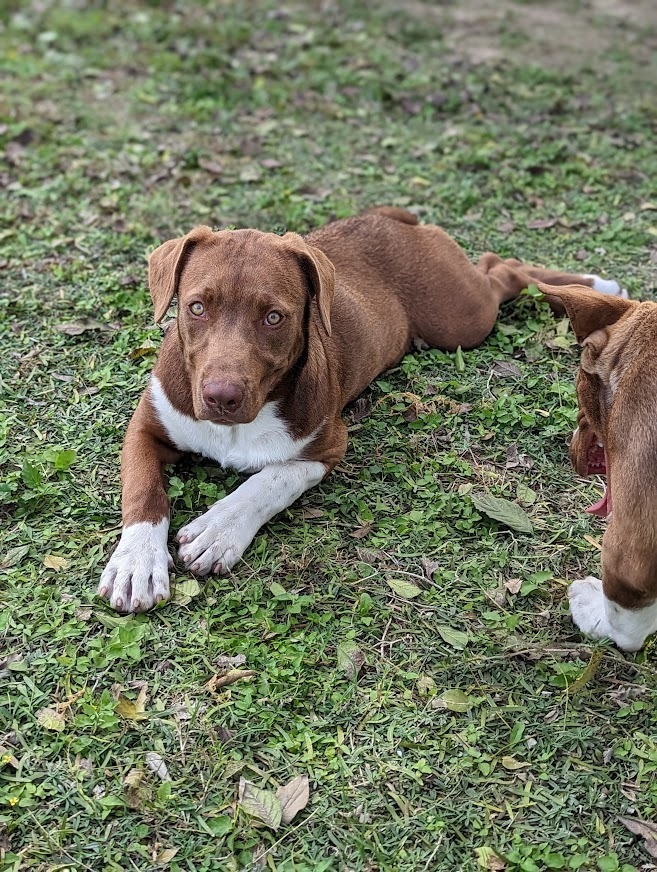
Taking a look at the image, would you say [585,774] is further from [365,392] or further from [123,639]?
[365,392]

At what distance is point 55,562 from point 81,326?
210cm

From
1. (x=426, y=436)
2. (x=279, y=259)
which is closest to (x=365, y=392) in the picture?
(x=426, y=436)

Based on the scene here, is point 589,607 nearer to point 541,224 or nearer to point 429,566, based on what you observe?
point 429,566

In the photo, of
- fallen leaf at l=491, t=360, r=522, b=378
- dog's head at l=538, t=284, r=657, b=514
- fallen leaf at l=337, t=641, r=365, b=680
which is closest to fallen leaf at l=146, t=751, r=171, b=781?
fallen leaf at l=337, t=641, r=365, b=680

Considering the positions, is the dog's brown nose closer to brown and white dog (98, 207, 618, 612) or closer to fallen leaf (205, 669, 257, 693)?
brown and white dog (98, 207, 618, 612)

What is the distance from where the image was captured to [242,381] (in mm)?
4270

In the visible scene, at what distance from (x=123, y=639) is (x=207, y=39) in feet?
26.6

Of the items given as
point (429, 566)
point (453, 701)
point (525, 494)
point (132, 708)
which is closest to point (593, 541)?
point (525, 494)

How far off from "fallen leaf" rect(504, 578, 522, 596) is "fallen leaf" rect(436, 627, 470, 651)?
0.38 metres

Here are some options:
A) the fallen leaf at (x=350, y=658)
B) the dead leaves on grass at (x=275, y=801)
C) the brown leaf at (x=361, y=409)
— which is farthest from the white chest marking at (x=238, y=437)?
the dead leaves on grass at (x=275, y=801)

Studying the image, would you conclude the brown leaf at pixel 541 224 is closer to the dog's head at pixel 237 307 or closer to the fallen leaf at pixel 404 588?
the dog's head at pixel 237 307

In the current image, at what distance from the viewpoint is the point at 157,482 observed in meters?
4.71

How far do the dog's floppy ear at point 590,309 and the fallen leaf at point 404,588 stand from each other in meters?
1.39

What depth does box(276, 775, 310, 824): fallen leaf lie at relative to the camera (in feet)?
11.6
